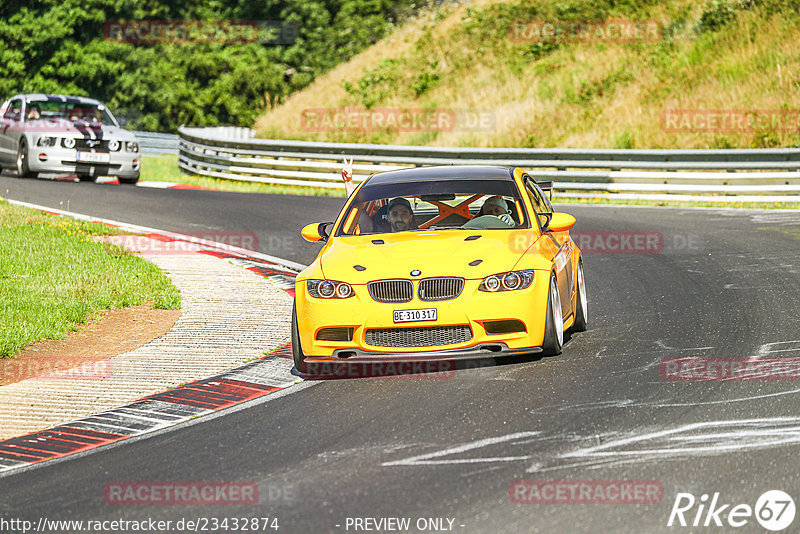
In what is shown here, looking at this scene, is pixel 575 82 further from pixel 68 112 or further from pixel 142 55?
pixel 142 55

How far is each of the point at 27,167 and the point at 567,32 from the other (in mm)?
19727

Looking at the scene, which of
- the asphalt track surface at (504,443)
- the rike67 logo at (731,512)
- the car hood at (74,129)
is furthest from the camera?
the car hood at (74,129)

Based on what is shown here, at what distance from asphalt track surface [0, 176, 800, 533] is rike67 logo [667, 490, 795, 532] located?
0.08 feet

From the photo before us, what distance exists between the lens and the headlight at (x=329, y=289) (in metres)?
8.69

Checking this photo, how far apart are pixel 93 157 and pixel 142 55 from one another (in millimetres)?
39211

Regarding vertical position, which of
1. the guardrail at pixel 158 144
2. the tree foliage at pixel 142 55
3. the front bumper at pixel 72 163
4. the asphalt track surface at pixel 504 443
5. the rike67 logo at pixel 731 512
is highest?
the tree foliage at pixel 142 55

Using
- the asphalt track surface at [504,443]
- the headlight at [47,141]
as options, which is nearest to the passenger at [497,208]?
the asphalt track surface at [504,443]

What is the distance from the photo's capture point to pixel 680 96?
100 feet

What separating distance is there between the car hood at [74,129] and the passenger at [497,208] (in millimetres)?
16883

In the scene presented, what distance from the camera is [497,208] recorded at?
10.0 metres

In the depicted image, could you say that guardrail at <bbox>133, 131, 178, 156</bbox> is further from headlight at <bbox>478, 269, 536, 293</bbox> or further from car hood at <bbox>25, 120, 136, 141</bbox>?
headlight at <bbox>478, 269, 536, 293</bbox>

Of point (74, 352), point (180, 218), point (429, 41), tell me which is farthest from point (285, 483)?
point (429, 41)

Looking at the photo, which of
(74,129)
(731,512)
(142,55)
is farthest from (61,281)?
(142,55)

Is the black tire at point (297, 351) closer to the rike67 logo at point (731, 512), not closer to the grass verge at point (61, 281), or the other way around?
the grass verge at point (61, 281)
